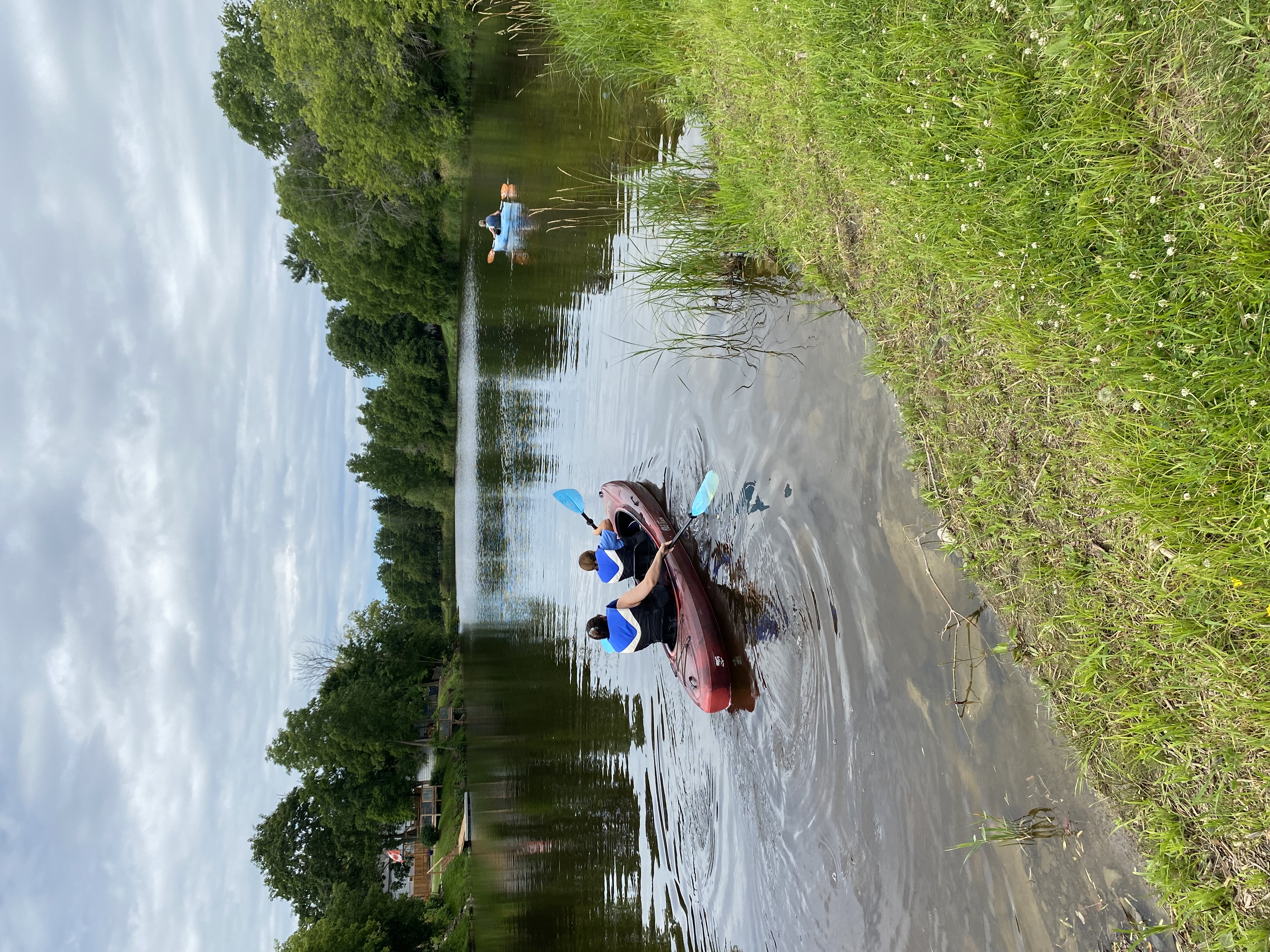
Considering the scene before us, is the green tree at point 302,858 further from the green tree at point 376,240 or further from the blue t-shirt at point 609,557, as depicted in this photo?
the blue t-shirt at point 609,557

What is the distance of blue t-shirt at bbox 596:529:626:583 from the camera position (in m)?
7.68

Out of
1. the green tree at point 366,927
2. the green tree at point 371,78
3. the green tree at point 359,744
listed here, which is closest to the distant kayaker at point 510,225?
the green tree at point 371,78

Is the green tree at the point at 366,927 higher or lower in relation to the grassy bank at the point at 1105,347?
lower

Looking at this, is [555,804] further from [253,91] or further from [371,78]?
[253,91]

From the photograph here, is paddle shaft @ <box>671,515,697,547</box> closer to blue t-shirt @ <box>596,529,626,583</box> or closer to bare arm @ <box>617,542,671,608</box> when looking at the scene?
bare arm @ <box>617,542,671,608</box>

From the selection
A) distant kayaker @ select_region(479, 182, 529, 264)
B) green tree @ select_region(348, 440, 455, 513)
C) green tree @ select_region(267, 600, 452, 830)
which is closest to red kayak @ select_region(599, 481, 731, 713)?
distant kayaker @ select_region(479, 182, 529, 264)

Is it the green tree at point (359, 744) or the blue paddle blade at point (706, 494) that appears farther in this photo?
the green tree at point (359, 744)

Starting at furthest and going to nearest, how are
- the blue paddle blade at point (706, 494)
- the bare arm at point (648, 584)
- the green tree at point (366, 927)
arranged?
the green tree at point (366, 927) < the bare arm at point (648, 584) < the blue paddle blade at point (706, 494)

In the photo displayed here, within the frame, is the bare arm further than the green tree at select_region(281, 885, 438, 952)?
No

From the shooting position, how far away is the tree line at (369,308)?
1216cm

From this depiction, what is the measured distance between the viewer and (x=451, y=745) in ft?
65.8

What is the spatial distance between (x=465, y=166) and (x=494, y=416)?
17.9ft

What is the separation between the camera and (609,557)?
25.2 ft

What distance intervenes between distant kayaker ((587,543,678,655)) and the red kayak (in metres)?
0.13
